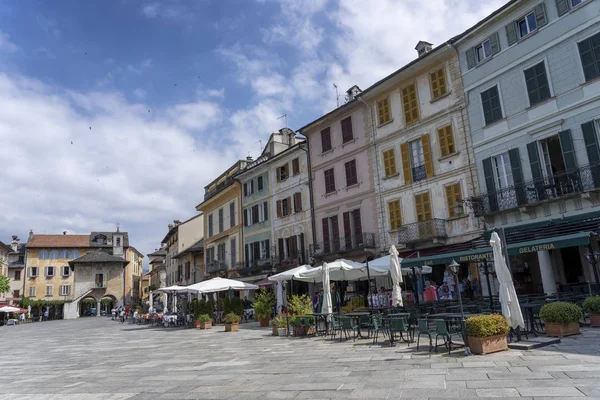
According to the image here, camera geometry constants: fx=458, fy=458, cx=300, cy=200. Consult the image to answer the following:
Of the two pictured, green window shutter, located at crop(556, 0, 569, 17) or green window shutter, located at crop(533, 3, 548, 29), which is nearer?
green window shutter, located at crop(556, 0, 569, 17)

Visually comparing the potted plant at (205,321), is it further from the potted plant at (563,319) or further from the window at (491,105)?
the potted plant at (563,319)

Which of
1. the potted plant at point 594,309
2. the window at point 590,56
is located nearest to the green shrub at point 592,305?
the potted plant at point 594,309

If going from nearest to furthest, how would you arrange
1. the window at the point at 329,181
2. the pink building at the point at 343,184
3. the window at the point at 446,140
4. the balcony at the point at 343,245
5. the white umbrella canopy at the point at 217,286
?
the window at the point at 446,140 → the white umbrella canopy at the point at 217,286 → the balcony at the point at 343,245 → the pink building at the point at 343,184 → the window at the point at 329,181

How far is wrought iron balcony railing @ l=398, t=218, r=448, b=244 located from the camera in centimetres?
2011

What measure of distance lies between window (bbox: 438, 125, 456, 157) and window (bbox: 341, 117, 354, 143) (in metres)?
6.03

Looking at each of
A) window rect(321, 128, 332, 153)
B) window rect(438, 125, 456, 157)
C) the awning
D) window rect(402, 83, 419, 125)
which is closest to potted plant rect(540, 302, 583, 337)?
the awning

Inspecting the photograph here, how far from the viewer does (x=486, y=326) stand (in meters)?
8.94

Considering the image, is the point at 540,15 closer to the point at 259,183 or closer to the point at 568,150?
the point at 568,150

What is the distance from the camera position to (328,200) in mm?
26922

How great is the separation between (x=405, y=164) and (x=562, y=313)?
42.9 feet

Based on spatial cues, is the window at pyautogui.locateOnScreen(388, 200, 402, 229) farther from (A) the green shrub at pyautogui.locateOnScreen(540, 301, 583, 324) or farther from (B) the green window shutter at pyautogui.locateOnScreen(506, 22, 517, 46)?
(A) the green shrub at pyautogui.locateOnScreen(540, 301, 583, 324)

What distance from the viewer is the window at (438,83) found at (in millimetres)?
20828

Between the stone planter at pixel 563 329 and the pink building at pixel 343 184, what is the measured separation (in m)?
13.2

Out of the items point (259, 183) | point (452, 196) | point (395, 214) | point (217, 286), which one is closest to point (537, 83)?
point (452, 196)
